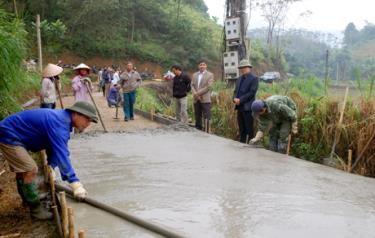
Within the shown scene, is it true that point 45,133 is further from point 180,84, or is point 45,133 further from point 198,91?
point 180,84

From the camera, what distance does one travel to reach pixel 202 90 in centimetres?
853

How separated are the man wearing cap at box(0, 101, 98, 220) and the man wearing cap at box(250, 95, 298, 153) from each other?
3119mm

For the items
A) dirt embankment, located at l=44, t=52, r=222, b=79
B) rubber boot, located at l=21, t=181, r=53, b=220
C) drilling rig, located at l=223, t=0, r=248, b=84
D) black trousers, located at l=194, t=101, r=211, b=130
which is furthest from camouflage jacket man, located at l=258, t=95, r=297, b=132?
dirt embankment, located at l=44, t=52, r=222, b=79

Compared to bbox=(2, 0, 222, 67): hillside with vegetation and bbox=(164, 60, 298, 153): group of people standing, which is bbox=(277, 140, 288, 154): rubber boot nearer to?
bbox=(164, 60, 298, 153): group of people standing

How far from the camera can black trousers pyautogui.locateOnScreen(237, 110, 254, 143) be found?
24.5ft

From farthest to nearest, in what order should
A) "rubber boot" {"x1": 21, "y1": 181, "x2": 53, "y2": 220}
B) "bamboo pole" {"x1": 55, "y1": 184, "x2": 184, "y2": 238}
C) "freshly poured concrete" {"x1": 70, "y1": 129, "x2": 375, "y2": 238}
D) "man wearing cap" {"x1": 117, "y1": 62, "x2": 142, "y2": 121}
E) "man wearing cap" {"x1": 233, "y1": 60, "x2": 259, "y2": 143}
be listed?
1. "man wearing cap" {"x1": 117, "y1": 62, "x2": 142, "y2": 121}
2. "man wearing cap" {"x1": 233, "y1": 60, "x2": 259, "y2": 143}
3. "rubber boot" {"x1": 21, "y1": 181, "x2": 53, "y2": 220}
4. "freshly poured concrete" {"x1": 70, "y1": 129, "x2": 375, "y2": 238}
5. "bamboo pole" {"x1": 55, "y1": 184, "x2": 184, "y2": 238}

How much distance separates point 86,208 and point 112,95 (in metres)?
10.6

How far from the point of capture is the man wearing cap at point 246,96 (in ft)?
24.1

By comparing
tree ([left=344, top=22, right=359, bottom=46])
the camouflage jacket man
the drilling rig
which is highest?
tree ([left=344, top=22, right=359, bottom=46])

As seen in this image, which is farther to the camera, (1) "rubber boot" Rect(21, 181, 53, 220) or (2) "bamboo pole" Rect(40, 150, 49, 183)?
(2) "bamboo pole" Rect(40, 150, 49, 183)

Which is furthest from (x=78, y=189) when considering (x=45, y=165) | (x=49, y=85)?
(x=49, y=85)

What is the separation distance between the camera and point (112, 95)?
14.3 meters

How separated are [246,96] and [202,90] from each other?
1.40 meters

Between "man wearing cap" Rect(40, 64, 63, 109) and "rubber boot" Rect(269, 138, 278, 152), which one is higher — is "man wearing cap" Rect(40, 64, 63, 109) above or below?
above
